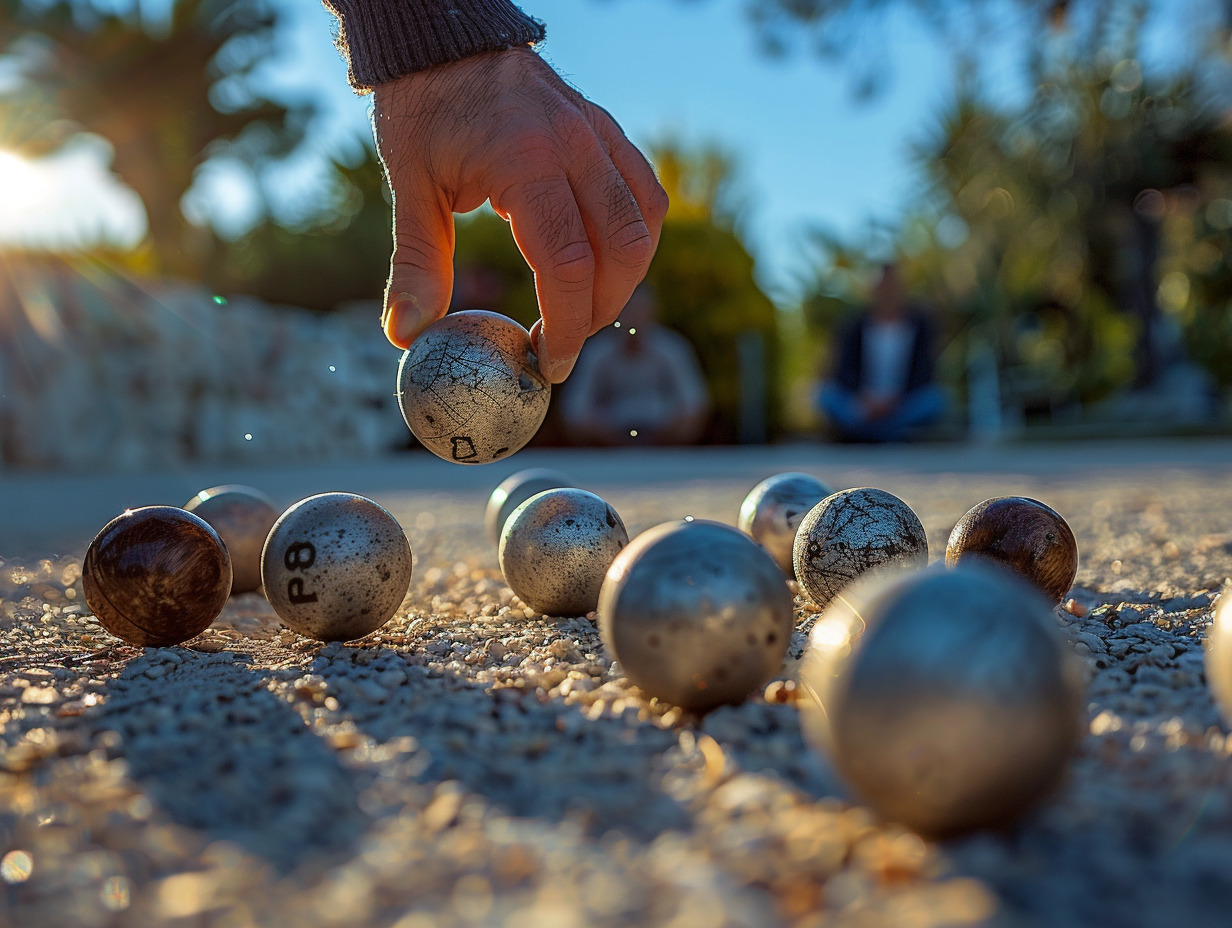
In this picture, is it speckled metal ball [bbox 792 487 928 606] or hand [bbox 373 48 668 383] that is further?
speckled metal ball [bbox 792 487 928 606]

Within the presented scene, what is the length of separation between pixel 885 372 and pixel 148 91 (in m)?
15.5

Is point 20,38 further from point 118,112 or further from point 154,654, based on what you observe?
point 154,654

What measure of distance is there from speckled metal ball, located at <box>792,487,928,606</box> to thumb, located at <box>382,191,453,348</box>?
1.38m

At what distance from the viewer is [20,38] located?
746 inches

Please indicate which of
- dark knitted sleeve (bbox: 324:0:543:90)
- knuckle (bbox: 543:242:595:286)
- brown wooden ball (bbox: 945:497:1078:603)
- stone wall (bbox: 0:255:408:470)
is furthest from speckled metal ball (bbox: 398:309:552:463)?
stone wall (bbox: 0:255:408:470)

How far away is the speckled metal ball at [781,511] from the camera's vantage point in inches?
150

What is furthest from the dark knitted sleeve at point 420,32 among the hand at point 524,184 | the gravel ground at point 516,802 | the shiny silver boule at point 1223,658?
the shiny silver boule at point 1223,658

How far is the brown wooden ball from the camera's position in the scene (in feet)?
10.4

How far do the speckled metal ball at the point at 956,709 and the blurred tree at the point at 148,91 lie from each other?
795 inches

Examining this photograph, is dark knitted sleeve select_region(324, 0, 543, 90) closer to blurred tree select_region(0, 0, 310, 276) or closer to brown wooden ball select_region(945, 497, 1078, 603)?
brown wooden ball select_region(945, 497, 1078, 603)

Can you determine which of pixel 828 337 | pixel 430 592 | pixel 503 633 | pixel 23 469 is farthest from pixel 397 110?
pixel 828 337

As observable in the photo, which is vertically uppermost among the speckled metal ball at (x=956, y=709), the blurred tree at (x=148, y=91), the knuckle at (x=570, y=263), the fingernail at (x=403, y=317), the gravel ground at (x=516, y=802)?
the blurred tree at (x=148, y=91)

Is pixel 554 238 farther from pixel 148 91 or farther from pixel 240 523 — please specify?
pixel 148 91

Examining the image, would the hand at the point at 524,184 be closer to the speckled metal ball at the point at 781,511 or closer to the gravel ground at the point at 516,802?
the gravel ground at the point at 516,802
